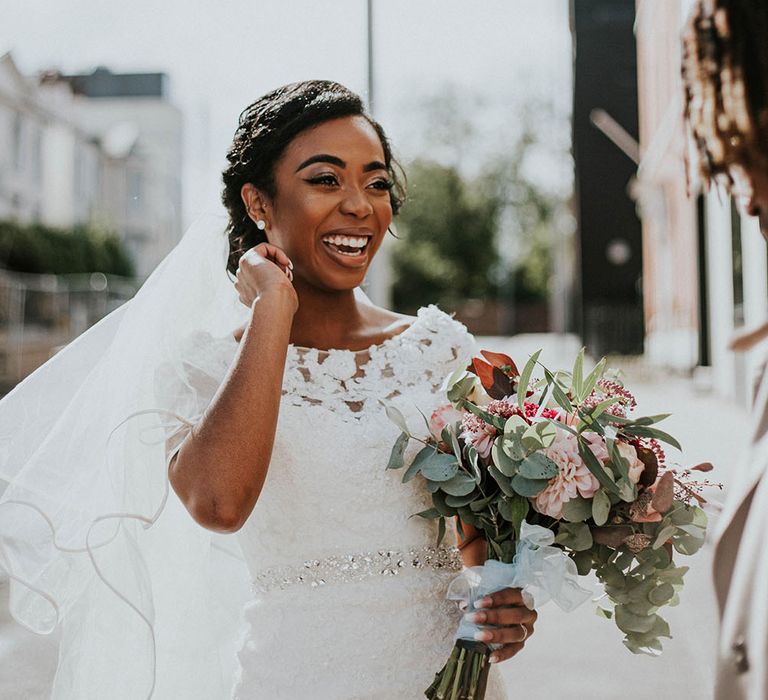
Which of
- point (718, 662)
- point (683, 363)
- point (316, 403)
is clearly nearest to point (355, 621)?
point (316, 403)

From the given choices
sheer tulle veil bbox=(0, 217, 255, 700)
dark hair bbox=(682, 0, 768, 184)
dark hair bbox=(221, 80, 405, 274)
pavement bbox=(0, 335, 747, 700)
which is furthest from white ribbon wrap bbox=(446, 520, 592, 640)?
pavement bbox=(0, 335, 747, 700)

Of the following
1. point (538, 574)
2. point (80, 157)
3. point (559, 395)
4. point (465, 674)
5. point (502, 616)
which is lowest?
point (465, 674)

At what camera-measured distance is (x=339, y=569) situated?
101 inches

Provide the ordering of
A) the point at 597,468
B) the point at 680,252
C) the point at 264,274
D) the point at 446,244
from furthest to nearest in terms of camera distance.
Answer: the point at 446,244 < the point at 680,252 < the point at 264,274 < the point at 597,468

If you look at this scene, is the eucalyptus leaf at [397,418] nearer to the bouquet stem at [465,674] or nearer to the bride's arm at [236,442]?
the bride's arm at [236,442]

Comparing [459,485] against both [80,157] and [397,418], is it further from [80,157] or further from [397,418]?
[80,157]

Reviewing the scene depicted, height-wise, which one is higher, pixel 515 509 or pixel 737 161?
pixel 737 161

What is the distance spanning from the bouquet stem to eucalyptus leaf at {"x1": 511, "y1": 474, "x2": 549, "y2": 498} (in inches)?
13.9

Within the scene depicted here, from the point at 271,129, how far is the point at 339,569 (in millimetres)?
1148

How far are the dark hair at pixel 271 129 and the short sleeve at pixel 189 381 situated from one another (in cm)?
43

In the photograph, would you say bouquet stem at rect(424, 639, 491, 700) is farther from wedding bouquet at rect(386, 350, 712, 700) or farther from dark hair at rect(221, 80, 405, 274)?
dark hair at rect(221, 80, 405, 274)

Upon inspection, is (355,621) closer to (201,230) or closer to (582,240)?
(201,230)

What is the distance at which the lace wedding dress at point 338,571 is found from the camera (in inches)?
99.0

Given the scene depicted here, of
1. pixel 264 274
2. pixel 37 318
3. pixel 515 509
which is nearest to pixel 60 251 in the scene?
pixel 37 318
